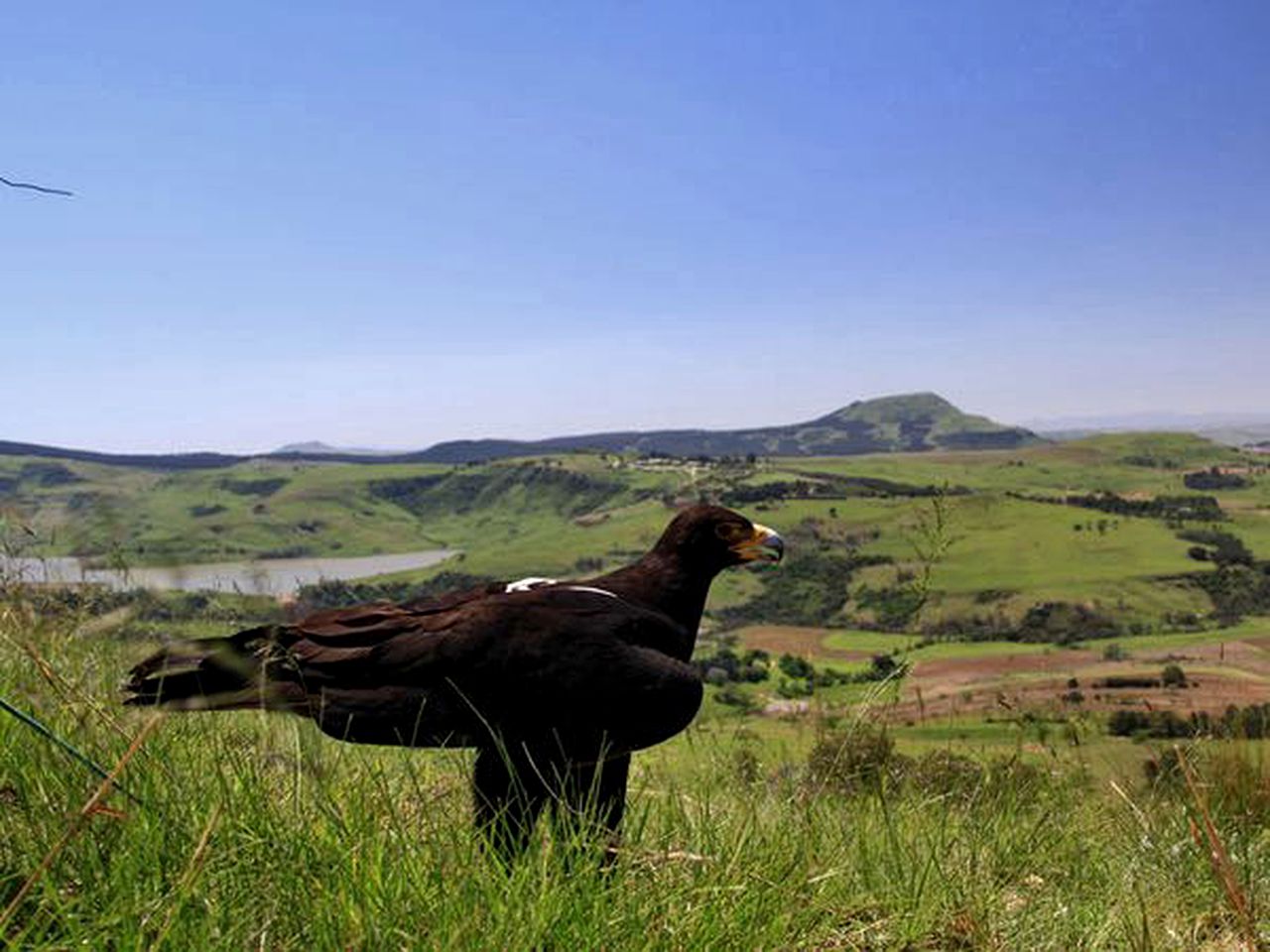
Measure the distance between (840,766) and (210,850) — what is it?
354 cm

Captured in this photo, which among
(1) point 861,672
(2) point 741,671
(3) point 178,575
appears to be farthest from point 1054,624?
(3) point 178,575

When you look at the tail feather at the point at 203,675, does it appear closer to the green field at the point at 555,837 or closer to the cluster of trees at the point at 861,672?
the green field at the point at 555,837

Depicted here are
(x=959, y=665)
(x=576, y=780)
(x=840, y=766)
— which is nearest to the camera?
(x=576, y=780)

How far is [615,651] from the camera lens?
505 cm

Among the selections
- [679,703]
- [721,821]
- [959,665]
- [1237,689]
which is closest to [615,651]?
[679,703]

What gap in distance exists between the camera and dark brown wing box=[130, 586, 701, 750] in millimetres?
4824

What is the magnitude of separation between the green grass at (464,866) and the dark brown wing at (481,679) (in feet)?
0.90

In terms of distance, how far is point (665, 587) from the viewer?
605 centimetres

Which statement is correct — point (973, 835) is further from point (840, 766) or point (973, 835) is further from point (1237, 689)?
point (1237, 689)

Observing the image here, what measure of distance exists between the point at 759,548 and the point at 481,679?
2.25 metres

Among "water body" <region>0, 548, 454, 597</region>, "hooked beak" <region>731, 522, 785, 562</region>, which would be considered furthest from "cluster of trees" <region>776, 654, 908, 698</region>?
"water body" <region>0, 548, 454, 597</region>

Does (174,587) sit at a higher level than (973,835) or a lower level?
higher

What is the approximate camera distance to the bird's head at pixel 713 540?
247 inches

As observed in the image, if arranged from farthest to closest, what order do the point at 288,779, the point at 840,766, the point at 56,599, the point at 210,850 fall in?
the point at 840,766
the point at 56,599
the point at 288,779
the point at 210,850
